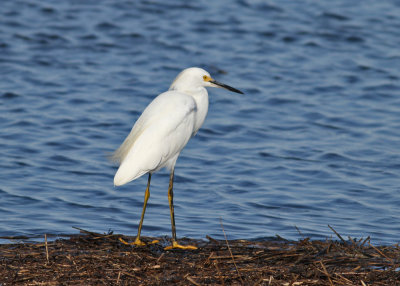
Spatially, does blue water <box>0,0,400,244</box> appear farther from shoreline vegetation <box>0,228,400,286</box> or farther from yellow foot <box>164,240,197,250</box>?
shoreline vegetation <box>0,228,400,286</box>

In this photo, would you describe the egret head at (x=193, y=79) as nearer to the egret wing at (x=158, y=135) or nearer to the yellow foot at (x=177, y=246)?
the egret wing at (x=158, y=135)

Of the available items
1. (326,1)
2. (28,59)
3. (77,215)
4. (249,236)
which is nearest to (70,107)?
(28,59)

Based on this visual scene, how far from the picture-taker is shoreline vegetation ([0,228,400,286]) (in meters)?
5.70

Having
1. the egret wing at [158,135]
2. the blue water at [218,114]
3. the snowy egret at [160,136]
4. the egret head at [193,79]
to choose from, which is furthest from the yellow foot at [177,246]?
the egret head at [193,79]

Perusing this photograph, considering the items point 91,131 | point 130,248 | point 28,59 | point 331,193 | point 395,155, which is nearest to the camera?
point 130,248

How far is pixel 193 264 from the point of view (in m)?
6.11

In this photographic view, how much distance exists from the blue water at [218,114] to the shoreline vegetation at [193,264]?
1168mm

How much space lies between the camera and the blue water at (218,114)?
855 centimetres

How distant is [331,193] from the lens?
9.38m

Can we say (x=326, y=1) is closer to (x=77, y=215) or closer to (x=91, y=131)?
(x=91, y=131)

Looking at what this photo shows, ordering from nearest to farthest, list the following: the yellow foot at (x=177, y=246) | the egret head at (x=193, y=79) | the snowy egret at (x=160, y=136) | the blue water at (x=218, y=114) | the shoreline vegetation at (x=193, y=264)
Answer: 1. the shoreline vegetation at (x=193, y=264)
2. the yellow foot at (x=177, y=246)
3. the snowy egret at (x=160, y=136)
4. the egret head at (x=193, y=79)
5. the blue water at (x=218, y=114)

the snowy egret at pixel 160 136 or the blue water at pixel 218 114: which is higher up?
the snowy egret at pixel 160 136

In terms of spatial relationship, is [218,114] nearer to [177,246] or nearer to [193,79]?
[193,79]

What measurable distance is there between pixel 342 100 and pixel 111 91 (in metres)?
4.17
